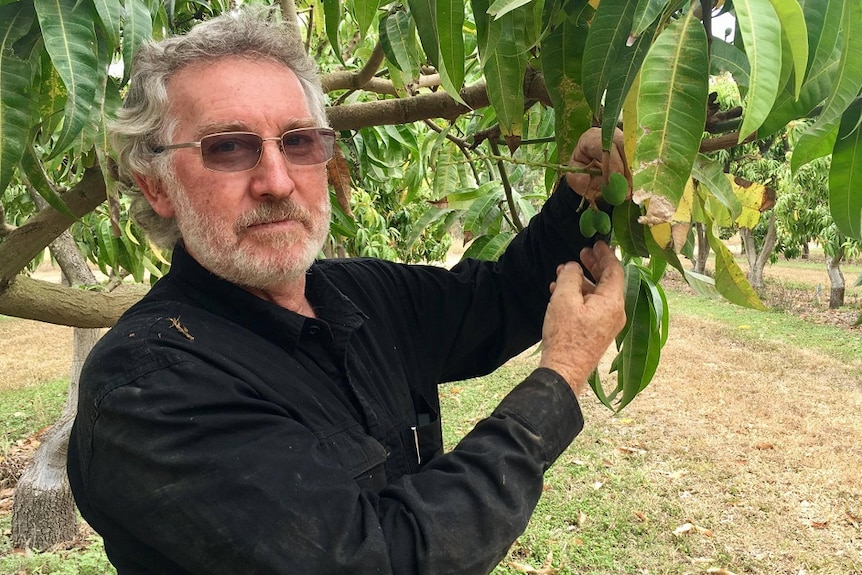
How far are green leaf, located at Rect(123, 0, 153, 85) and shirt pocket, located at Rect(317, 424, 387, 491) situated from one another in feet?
2.04

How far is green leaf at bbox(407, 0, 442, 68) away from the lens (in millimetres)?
908

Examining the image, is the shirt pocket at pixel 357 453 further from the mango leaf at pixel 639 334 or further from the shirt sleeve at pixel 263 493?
the mango leaf at pixel 639 334

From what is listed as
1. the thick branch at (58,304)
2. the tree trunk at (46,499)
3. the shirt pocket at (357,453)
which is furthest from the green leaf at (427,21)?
the tree trunk at (46,499)

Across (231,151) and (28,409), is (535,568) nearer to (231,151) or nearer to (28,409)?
(231,151)

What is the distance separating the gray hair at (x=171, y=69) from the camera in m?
1.26

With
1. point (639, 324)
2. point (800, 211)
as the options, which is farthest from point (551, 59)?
point (800, 211)

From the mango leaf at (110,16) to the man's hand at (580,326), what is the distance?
2.52 feet

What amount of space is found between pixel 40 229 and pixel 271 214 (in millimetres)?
871

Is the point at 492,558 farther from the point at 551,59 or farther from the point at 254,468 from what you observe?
the point at 551,59

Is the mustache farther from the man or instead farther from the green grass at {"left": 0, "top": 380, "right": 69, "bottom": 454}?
the green grass at {"left": 0, "top": 380, "right": 69, "bottom": 454}

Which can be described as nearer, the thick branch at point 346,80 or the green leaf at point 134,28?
the green leaf at point 134,28

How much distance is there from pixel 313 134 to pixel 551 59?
460mm

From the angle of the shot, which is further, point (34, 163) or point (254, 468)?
point (34, 163)

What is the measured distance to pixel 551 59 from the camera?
1.03 m
